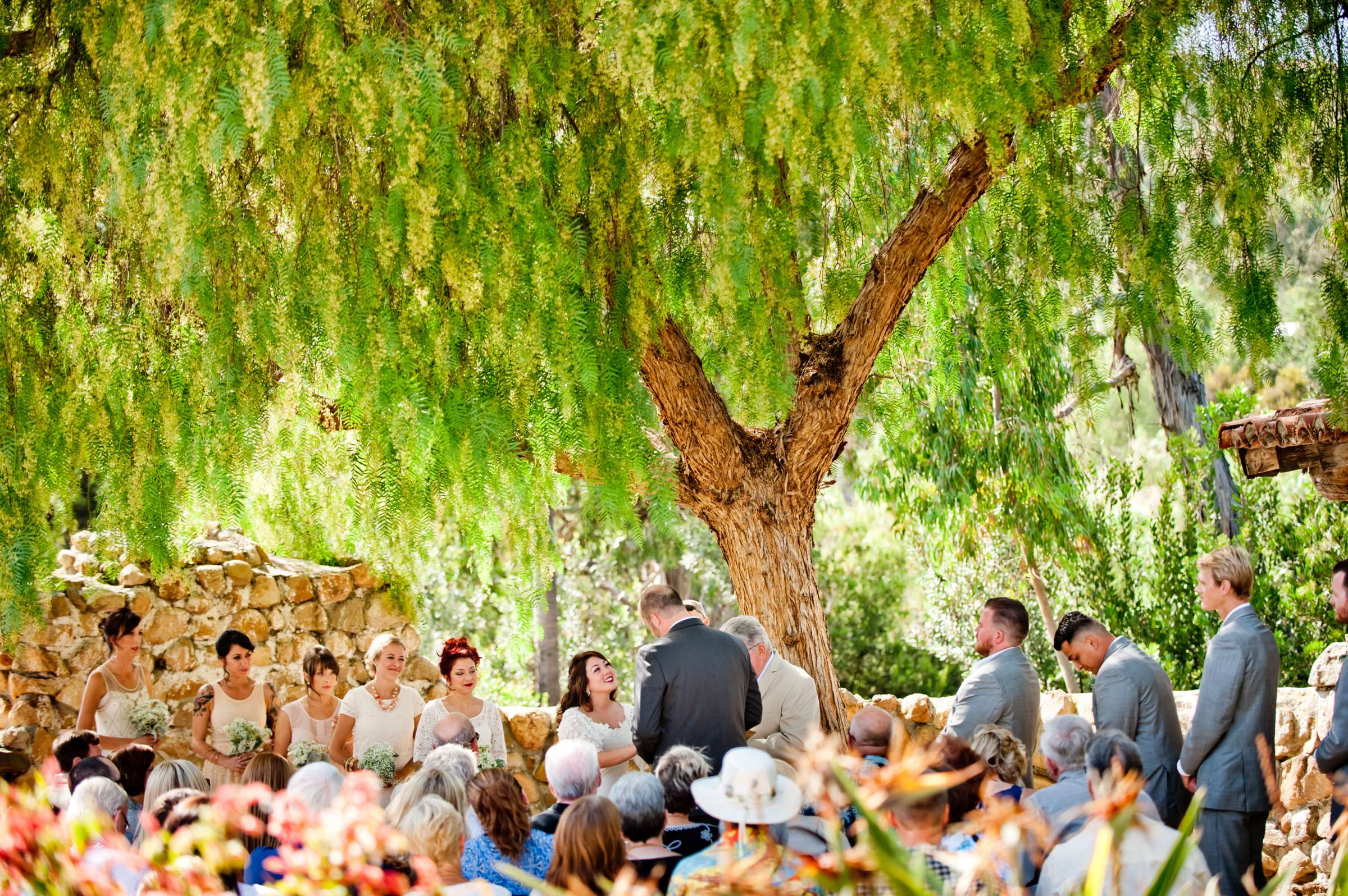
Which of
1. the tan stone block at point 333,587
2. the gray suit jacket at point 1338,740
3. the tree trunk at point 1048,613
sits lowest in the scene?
the tree trunk at point 1048,613

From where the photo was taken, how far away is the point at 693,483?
17.8ft

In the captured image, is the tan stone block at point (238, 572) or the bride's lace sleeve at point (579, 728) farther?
the tan stone block at point (238, 572)

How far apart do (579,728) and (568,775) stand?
1.19m

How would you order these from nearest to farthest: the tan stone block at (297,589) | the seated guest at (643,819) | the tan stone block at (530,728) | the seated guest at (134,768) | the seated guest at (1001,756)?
the seated guest at (643,819) → the seated guest at (1001,756) → the seated guest at (134,768) → the tan stone block at (530,728) → the tan stone block at (297,589)

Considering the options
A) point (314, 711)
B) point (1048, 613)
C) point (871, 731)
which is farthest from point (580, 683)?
point (1048, 613)

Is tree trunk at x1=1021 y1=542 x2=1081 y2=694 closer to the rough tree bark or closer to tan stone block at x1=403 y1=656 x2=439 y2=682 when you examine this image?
the rough tree bark

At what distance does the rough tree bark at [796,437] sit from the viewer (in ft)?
16.8

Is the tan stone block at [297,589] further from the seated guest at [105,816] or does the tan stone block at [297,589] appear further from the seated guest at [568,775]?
the seated guest at [568,775]

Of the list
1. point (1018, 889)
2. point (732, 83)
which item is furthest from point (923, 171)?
point (1018, 889)

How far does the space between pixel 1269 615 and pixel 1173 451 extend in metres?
1.52

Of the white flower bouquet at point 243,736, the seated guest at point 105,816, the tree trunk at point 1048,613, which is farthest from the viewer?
the tree trunk at point 1048,613

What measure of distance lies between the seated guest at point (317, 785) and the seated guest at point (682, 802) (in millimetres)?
911

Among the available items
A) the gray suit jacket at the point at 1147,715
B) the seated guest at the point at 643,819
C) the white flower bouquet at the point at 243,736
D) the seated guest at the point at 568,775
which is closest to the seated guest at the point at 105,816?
the seated guest at the point at 568,775

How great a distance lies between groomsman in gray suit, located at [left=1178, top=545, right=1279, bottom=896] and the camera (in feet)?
13.6
